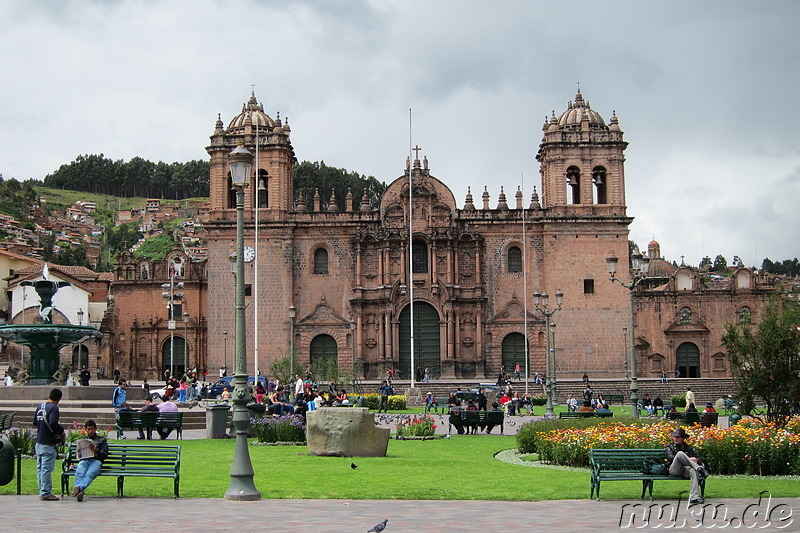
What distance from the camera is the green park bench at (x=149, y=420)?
21.1 metres

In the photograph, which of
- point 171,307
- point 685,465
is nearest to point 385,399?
point 685,465

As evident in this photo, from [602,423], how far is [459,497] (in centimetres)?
739

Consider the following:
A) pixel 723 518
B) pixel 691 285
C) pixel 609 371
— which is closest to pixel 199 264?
pixel 609 371

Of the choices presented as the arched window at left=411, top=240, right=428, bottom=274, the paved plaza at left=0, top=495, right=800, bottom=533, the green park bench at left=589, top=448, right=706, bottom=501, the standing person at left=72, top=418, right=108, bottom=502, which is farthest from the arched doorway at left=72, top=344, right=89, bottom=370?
the green park bench at left=589, top=448, right=706, bottom=501

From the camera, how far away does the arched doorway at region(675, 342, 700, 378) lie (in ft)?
183

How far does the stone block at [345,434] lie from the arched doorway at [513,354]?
32928 mm

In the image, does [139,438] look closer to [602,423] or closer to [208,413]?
[208,413]

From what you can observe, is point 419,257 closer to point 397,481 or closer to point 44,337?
point 44,337

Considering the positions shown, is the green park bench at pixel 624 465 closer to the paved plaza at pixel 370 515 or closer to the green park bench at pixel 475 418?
the paved plaza at pixel 370 515

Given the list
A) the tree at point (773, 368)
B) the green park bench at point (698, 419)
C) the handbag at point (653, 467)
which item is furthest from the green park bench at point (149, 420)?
the tree at point (773, 368)

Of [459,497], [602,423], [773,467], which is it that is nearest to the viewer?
[459,497]

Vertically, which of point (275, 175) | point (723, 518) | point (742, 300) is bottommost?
point (723, 518)

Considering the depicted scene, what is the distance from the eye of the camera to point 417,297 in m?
50.7

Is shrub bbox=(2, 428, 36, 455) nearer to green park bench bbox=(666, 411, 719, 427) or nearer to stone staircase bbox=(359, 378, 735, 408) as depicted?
green park bench bbox=(666, 411, 719, 427)
